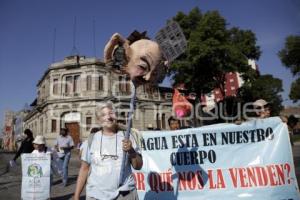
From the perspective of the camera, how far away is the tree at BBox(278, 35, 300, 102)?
1522 inches

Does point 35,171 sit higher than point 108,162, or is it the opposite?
point 108,162

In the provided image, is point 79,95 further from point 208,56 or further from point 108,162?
point 108,162

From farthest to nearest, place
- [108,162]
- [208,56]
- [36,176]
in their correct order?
[208,56] < [36,176] < [108,162]

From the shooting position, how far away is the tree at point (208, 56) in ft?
84.5

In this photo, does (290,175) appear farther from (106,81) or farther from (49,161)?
(106,81)

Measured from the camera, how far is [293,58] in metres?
39.5

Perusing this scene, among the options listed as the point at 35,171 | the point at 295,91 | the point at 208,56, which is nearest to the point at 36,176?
the point at 35,171

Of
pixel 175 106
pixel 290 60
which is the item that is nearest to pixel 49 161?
pixel 175 106

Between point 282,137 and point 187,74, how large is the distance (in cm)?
2024

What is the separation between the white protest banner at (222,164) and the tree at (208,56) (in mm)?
19049

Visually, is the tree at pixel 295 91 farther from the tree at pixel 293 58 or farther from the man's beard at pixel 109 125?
the man's beard at pixel 109 125

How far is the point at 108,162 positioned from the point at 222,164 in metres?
3.33

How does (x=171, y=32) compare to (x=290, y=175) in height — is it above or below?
above

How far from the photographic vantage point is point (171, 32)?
156 inches
